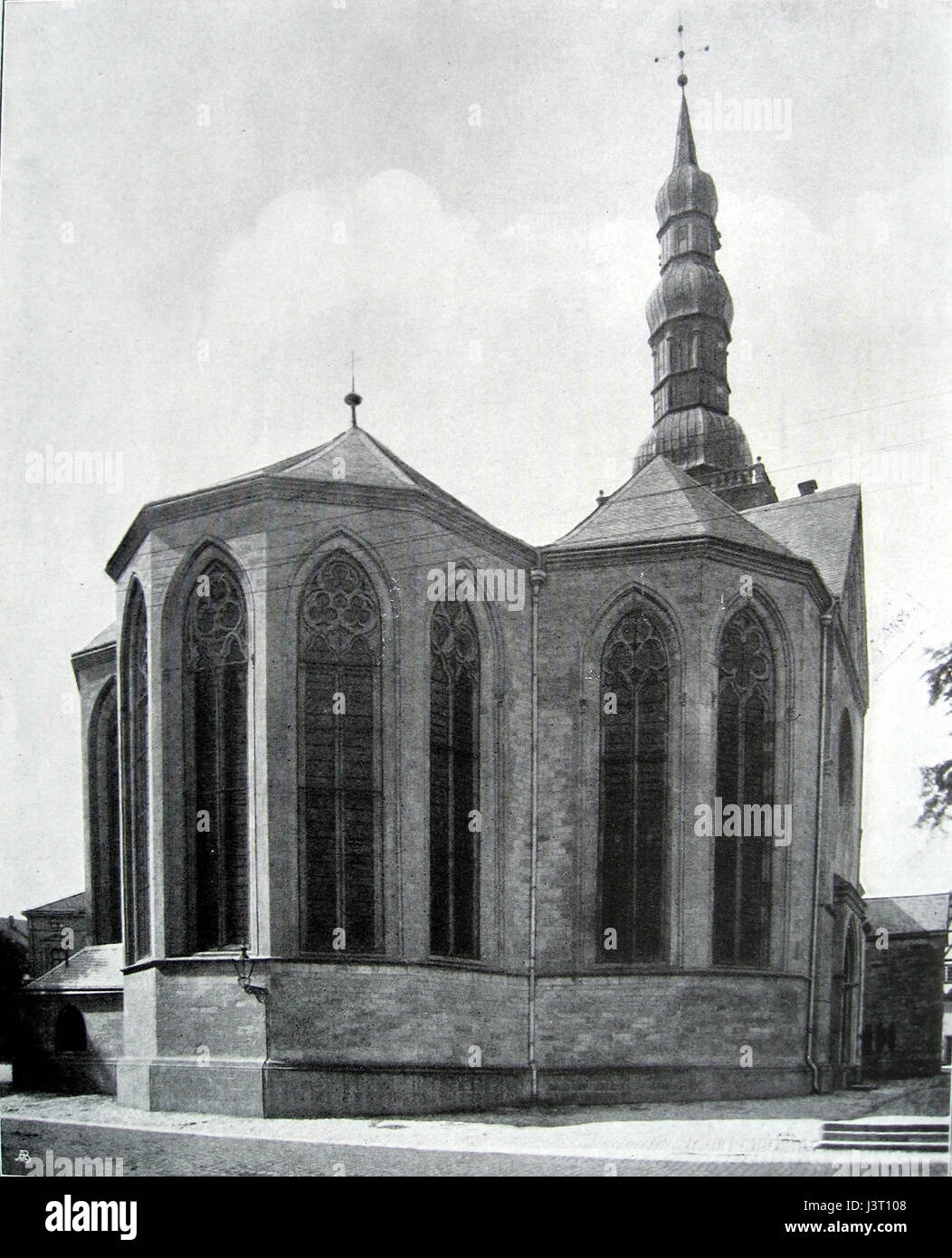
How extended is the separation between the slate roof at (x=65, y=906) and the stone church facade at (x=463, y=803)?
617cm

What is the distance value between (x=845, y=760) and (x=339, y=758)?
1172 cm

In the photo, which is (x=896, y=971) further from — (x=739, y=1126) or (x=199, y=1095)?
(x=199, y=1095)

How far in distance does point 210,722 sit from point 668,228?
23882 millimetres

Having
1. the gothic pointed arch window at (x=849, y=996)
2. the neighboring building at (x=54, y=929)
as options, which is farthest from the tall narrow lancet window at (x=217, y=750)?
the gothic pointed arch window at (x=849, y=996)

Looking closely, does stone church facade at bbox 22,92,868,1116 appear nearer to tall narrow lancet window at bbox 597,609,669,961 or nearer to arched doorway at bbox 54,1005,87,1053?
tall narrow lancet window at bbox 597,609,669,961

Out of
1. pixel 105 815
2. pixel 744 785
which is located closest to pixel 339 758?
pixel 744 785

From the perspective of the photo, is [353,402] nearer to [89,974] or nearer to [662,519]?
[662,519]

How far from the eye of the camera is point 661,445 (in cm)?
3738

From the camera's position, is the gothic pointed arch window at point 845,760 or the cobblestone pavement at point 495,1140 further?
the gothic pointed arch window at point 845,760

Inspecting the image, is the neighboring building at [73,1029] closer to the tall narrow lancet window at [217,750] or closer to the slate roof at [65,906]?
the tall narrow lancet window at [217,750]

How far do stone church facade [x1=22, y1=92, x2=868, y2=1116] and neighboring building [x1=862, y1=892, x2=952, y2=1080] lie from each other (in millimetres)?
3532

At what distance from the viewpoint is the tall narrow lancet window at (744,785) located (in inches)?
803

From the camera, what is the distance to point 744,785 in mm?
20828
